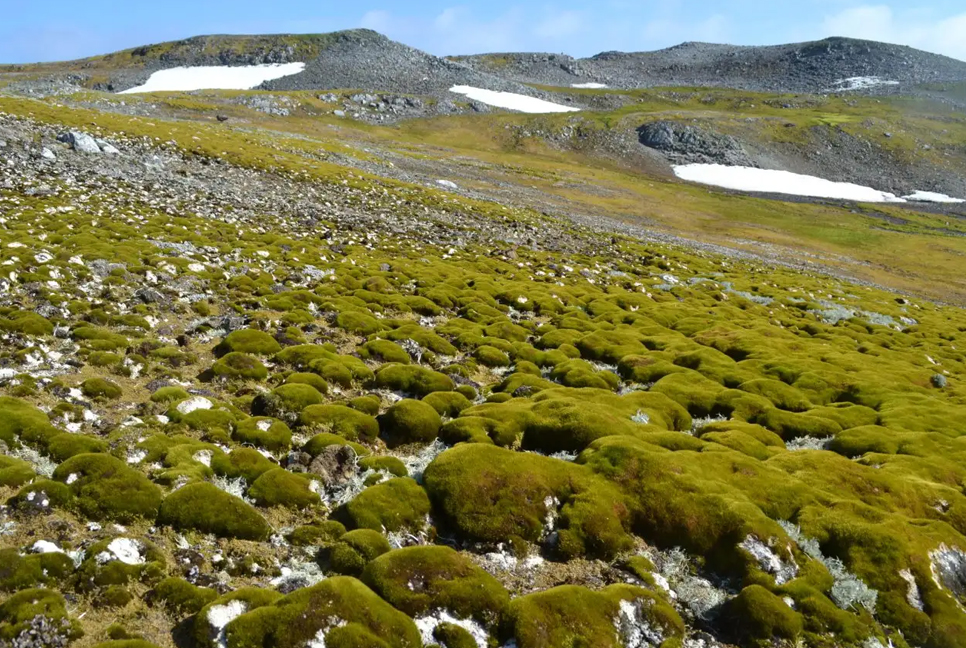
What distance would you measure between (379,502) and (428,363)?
10129mm

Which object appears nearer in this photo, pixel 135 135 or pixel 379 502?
pixel 379 502

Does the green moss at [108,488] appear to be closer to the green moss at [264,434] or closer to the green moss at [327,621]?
the green moss at [264,434]

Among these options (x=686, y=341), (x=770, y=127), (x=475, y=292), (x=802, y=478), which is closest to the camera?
(x=802, y=478)

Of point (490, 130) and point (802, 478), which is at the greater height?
point (490, 130)

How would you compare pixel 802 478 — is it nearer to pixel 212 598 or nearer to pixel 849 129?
pixel 212 598

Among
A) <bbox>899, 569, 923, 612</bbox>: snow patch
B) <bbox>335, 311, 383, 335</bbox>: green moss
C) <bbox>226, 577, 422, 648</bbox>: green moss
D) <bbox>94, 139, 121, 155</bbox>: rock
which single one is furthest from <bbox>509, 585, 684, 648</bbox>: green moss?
<bbox>94, 139, 121, 155</bbox>: rock

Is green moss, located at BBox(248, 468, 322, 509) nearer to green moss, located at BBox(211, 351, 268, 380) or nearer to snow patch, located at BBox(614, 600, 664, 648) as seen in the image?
green moss, located at BBox(211, 351, 268, 380)

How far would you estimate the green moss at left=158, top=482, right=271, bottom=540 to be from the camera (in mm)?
10453

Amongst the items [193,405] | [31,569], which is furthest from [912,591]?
[193,405]

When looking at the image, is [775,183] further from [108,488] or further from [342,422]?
[108,488]

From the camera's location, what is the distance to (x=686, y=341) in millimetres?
29172

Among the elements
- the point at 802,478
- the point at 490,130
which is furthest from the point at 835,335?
the point at 490,130

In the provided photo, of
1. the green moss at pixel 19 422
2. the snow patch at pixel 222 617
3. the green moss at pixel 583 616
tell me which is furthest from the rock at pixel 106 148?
the green moss at pixel 583 616

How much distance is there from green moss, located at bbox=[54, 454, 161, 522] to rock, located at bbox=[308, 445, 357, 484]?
3.30 m
